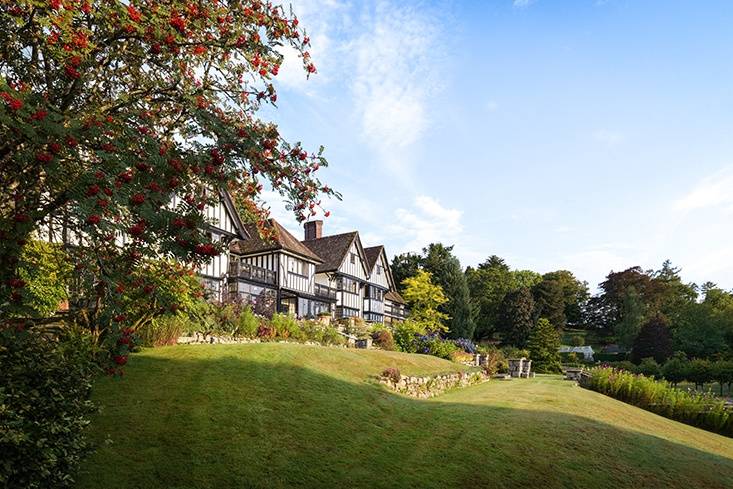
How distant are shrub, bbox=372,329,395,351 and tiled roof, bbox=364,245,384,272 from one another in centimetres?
2029

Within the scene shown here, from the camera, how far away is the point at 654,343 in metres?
43.7

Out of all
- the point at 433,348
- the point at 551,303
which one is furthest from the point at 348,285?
the point at 551,303

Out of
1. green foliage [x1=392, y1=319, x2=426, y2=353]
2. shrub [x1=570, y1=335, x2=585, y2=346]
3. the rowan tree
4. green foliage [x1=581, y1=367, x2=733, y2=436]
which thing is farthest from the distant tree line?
the rowan tree

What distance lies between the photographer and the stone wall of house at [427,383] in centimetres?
1479

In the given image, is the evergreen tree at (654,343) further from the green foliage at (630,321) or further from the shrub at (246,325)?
the shrub at (246,325)

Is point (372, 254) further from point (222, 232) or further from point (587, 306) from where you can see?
point (587, 306)

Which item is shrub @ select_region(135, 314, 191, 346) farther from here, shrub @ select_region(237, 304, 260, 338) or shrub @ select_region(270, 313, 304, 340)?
shrub @ select_region(270, 313, 304, 340)

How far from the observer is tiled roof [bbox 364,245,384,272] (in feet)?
159

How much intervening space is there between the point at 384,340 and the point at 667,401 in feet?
44.1

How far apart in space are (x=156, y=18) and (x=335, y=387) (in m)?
8.82

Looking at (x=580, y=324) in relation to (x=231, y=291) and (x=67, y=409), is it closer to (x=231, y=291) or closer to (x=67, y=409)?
(x=231, y=291)

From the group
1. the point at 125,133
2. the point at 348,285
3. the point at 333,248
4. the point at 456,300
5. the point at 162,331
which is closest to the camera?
the point at 125,133

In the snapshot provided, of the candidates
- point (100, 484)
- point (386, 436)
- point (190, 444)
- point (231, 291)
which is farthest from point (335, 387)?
point (231, 291)

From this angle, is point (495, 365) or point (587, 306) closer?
point (495, 365)
